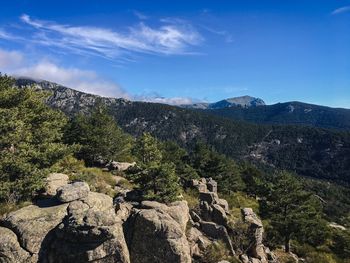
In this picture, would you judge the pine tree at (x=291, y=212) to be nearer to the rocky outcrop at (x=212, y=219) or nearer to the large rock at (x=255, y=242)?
the rocky outcrop at (x=212, y=219)

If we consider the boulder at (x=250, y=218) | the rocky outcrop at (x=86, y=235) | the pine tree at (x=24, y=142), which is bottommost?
the boulder at (x=250, y=218)

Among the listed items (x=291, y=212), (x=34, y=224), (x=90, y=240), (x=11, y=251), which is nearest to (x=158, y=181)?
(x=90, y=240)

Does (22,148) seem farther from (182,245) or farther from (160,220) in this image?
(182,245)

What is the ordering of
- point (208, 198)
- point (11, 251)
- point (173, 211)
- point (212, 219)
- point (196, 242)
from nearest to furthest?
point (11, 251) → point (173, 211) → point (196, 242) → point (212, 219) → point (208, 198)

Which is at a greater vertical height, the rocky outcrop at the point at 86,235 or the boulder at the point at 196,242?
the rocky outcrop at the point at 86,235

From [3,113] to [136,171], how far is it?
41.3ft

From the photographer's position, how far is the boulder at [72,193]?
22.6 metres

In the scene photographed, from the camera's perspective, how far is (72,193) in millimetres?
22875

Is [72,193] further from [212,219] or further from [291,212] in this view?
[291,212]

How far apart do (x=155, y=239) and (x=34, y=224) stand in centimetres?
668

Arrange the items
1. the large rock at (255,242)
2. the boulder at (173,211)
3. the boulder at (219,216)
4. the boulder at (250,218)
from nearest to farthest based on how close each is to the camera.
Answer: the boulder at (173,211) < the large rock at (255,242) < the boulder at (219,216) < the boulder at (250,218)

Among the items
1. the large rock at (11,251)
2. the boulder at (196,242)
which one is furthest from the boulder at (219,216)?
the large rock at (11,251)

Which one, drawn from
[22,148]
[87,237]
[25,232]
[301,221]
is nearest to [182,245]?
[87,237]

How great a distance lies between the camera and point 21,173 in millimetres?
25125
